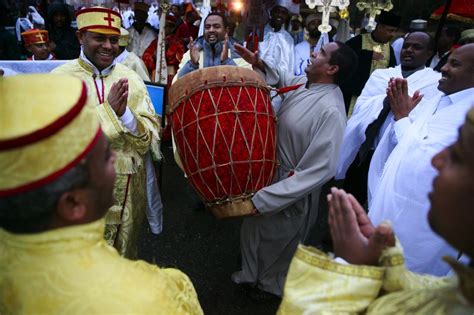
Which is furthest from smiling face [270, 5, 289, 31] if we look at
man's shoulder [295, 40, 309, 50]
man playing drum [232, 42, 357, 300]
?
man playing drum [232, 42, 357, 300]

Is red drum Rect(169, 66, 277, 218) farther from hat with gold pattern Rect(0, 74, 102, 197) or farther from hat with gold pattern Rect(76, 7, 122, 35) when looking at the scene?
hat with gold pattern Rect(0, 74, 102, 197)

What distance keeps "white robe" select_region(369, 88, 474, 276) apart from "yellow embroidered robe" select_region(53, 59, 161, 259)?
1.62 m

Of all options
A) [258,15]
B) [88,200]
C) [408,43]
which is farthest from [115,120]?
[258,15]

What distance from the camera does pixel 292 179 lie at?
2.62m

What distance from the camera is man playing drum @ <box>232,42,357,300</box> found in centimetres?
258

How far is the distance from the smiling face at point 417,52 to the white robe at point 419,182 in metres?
1.79

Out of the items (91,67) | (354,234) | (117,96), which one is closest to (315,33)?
(91,67)

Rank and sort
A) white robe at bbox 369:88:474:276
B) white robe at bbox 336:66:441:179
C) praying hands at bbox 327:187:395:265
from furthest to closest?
white robe at bbox 336:66:441:179, white robe at bbox 369:88:474:276, praying hands at bbox 327:187:395:265

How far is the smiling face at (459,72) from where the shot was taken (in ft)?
7.70

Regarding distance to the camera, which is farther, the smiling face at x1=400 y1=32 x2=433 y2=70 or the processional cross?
the processional cross

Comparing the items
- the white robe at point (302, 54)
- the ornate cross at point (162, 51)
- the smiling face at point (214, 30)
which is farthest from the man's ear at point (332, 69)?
the ornate cross at point (162, 51)

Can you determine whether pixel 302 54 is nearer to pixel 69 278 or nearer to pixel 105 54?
pixel 105 54

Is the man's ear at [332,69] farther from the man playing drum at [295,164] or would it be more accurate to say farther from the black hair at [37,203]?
the black hair at [37,203]

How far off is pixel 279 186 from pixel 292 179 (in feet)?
0.37
